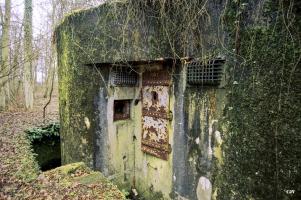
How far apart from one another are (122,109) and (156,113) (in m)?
0.98

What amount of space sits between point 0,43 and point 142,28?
41.9 ft

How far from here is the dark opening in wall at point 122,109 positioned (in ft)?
18.8

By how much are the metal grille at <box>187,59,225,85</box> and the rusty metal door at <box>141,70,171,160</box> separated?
0.80 m

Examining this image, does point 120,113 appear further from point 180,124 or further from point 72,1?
point 72,1

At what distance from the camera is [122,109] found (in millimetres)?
5871

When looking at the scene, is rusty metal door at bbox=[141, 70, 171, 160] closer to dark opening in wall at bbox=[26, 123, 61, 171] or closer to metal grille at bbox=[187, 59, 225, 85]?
metal grille at bbox=[187, 59, 225, 85]

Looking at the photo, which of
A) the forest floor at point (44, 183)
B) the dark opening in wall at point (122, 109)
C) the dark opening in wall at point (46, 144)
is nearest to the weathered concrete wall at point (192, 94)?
the dark opening in wall at point (122, 109)

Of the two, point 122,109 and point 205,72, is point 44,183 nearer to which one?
point 122,109

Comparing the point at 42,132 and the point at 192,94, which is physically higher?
the point at 192,94

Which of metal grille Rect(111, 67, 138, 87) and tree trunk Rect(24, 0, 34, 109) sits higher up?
tree trunk Rect(24, 0, 34, 109)

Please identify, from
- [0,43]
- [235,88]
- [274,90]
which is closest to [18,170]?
[235,88]

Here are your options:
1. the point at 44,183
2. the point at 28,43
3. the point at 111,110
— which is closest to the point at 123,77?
the point at 111,110

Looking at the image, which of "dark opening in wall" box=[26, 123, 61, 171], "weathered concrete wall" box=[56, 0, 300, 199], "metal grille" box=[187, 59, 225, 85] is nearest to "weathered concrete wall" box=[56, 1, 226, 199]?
"weathered concrete wall" box=[56, 0, 300, 199]

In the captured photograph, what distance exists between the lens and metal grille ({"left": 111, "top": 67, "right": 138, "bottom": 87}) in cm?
545
